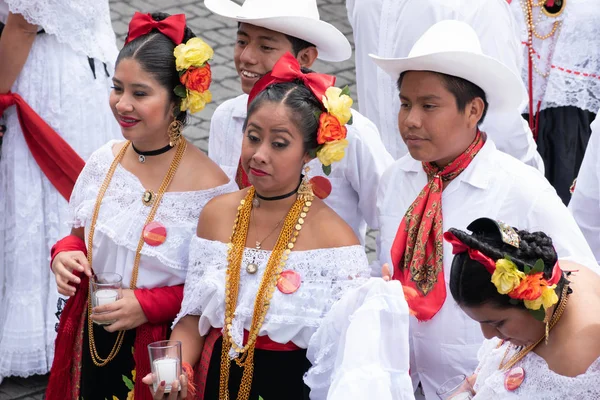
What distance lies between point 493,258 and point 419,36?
2565mm

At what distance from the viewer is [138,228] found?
13.5ft

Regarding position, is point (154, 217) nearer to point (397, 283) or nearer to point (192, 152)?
point (192, 152)

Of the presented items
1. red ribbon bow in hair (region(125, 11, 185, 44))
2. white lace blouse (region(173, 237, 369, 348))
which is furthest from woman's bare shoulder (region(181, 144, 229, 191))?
red ribbon bow in hair (region(125, 11, 185, 44))

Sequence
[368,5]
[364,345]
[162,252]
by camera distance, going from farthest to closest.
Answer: [368,5] → [162,252] → [364,345]

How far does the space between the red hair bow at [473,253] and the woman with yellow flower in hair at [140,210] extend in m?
1.25

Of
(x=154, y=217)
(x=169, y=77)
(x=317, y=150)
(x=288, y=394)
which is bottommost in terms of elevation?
(x=288, y=394)

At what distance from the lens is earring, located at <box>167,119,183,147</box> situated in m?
4.22

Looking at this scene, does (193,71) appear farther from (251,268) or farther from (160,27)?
(251,268)

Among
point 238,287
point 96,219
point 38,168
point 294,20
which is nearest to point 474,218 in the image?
point 238,287

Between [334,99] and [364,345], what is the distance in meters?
1.00

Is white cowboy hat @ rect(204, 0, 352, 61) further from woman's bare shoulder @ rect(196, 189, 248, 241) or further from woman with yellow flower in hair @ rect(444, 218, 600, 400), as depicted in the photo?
woman with yellow flower in hair @ rect(444, 218, 600, 400)

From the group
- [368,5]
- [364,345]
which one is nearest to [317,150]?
[364,345]

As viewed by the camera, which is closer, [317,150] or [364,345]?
[364,345]

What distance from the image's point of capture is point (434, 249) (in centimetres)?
393
